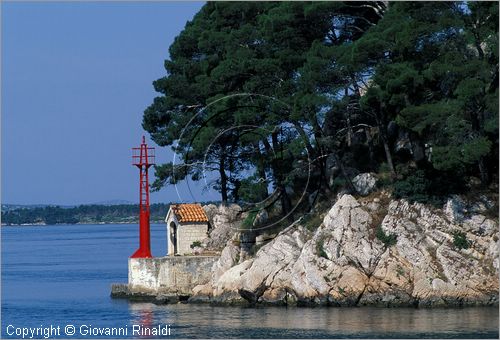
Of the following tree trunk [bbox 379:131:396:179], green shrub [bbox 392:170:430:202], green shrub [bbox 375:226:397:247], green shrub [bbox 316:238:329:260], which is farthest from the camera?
tree trunk [bbox 379:131:396:179]

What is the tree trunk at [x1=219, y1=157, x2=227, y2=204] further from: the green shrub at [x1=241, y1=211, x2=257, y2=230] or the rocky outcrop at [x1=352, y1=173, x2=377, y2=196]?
the rocky outcrop at [x1=352, y1=173, x2=377, y2=196]

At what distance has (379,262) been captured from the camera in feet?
160

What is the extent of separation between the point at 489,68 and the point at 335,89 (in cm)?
596

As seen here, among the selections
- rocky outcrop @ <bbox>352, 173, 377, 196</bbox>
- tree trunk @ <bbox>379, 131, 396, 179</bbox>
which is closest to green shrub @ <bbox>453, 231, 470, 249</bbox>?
tree trunk @ <bbox>379, 131, 396, 179</bbox>

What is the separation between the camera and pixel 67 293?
6234 cm

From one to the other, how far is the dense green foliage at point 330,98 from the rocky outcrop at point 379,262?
1.32 metres

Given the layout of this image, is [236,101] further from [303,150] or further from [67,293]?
[67,293]

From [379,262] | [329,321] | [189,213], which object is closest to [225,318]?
[329,321]

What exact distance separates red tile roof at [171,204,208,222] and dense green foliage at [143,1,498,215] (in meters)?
1.83

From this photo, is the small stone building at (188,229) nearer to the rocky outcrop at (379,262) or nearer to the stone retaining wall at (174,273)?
the stone retaining wall at (174,273)

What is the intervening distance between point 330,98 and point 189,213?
10.2 metres

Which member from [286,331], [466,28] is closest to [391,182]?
[466,28]

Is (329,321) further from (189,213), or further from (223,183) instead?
(223,183)

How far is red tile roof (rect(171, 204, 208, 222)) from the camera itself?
58781mm
